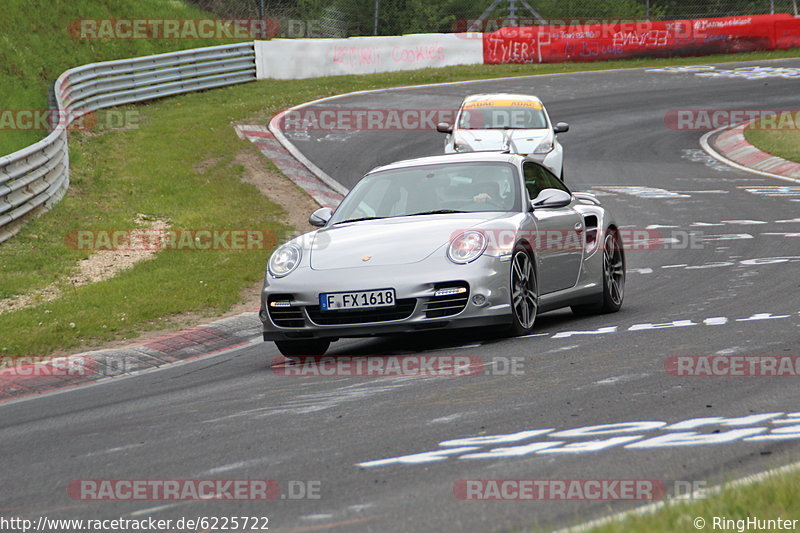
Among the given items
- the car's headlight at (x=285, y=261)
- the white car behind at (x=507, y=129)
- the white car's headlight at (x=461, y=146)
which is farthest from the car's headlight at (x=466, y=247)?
the white car's headlight at (x=461, y=146)

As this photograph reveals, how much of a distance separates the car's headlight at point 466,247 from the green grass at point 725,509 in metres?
4.24

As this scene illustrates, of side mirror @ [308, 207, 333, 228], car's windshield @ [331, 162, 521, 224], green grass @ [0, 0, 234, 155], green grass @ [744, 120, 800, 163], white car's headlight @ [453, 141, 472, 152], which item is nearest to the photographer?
car's windshield @ [331, 162, 521, 224]

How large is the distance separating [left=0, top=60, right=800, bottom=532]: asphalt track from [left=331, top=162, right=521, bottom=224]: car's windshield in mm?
998

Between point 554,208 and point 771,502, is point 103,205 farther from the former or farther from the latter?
point 771,502

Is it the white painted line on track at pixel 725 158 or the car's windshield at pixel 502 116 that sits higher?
the car's windshield at pixel 502 116

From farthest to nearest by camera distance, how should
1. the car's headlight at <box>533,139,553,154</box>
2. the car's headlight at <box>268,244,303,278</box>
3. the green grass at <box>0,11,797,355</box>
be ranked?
the car's headlight at <box>533,139,553,154</box> → the green grass at <box>0,11,797,355</box> → the car's headlight at <box>268,244,303,278</box>

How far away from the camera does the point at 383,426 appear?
591 cm

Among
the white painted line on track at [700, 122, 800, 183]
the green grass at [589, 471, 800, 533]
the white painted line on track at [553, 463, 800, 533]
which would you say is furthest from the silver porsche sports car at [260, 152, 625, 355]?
the white painted line on track at [700, 122, 800, 183]

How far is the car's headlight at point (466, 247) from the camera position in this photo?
Answer: 8.27 metres

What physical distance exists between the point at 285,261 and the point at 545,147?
11062mm

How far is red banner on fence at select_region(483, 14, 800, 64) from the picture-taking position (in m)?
37.9

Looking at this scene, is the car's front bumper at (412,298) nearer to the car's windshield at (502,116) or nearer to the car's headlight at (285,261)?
the car's headlight at (285,261)

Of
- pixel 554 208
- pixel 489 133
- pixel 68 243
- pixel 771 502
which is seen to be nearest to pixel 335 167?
pixel 489 133

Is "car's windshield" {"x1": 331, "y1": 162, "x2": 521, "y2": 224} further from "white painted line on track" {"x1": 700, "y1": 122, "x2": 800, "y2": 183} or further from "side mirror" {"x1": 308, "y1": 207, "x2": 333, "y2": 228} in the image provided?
"white painted line on track" {"x1": 700, "y1": 122, "x2": 800, "y2": 183}
